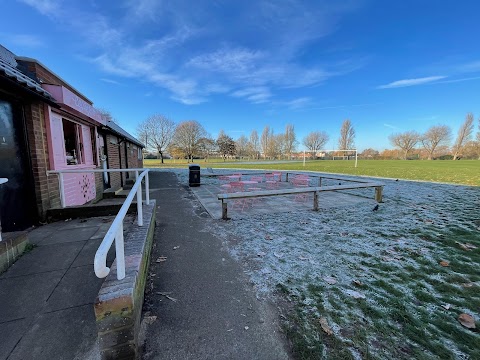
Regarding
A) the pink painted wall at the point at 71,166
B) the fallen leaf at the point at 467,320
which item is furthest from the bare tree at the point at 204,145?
the fallen leaf at the point at 467,320

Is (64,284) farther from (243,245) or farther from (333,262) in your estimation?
(333,262)

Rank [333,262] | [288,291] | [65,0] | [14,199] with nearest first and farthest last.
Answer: [288,291], [333,262], [14,199], [65,0]

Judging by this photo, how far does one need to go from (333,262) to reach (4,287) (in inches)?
163

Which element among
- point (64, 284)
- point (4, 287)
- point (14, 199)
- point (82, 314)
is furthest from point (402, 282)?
point (14, 199)

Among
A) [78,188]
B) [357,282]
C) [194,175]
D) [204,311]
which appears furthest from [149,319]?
[194,175]

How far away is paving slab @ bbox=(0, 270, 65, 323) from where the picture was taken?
213 centimetres

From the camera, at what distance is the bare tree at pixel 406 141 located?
72.1 m

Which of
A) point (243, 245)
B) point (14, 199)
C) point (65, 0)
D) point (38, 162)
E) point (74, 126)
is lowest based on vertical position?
point (243, 245)

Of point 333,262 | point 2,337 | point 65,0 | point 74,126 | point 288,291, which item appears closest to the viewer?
point 2,337

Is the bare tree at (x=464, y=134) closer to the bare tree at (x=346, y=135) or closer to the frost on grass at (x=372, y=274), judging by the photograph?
the bare tree at (x=346, y=135)

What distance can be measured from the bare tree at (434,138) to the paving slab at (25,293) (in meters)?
91.7

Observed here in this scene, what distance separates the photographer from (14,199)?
3.81 metres

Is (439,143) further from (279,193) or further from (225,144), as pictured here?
(279,193)

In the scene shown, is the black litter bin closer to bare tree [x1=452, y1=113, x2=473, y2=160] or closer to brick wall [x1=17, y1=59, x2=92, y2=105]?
brick wall [x1=17, y1=59, x2=92, y2=105]
